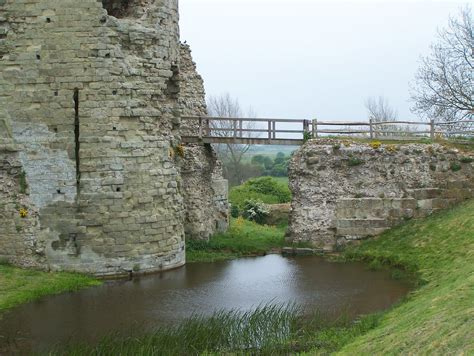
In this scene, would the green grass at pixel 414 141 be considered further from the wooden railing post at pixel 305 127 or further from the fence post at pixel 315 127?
the wooden railing post at pixel 305 127

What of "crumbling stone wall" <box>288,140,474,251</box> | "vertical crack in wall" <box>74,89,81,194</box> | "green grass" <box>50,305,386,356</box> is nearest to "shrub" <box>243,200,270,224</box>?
"crumbling stone wall" <box>288,140,474,251</box>

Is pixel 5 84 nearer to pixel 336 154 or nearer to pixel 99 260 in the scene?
pixel 99 260

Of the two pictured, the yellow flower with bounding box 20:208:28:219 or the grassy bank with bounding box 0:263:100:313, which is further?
the yellow flower with bounding box 20:208:28:219

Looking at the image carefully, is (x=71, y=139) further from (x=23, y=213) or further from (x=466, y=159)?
(x=466, y=159)

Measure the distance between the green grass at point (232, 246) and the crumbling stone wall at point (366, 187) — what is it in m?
1.02

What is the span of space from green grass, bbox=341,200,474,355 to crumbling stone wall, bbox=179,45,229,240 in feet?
14.8

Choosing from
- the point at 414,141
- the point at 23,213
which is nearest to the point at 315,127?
the point at 414,141

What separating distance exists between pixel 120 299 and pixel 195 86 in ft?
31.1

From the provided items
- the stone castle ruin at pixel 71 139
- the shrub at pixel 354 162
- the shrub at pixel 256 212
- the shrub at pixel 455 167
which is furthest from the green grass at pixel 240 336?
the shrub at pixel 256 212

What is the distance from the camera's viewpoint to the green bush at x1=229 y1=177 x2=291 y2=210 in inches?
1180

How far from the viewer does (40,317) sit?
12117 millimetres

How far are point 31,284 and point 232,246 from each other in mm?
6631

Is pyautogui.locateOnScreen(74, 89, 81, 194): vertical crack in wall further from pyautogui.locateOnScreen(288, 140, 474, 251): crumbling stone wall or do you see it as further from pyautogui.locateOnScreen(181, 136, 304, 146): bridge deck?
pyautogui.locateOnScreen(288, 140, 474, 251): crumbling stone wall

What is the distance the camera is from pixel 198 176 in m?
20.4
